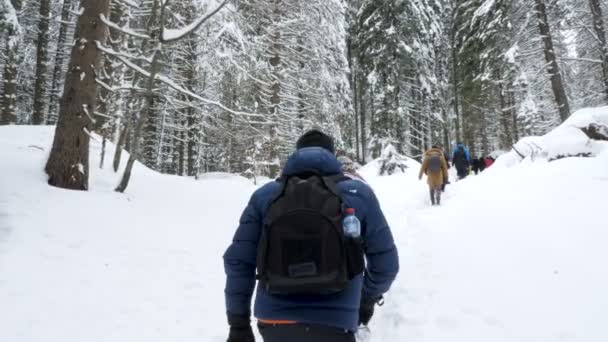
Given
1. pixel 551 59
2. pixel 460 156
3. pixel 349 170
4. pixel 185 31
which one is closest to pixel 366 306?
pixel 349 170

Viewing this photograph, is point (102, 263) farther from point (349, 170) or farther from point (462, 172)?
point (462, 172)

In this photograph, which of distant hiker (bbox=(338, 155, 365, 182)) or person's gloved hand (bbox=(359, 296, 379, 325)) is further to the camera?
distant hiker (bbox=(338, 155, 365, 182))

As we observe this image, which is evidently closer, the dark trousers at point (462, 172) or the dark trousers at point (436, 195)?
the dark trousers at point (436, 195)

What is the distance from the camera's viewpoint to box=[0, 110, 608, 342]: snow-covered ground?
3.58m

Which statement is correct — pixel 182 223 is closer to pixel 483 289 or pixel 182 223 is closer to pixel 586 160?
pixel 483 289

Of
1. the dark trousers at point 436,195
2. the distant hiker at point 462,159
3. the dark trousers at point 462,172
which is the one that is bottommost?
the dark trousers at point 436,195

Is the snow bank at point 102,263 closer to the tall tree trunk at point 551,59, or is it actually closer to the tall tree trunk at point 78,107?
the tall tree trunk at point 78,107

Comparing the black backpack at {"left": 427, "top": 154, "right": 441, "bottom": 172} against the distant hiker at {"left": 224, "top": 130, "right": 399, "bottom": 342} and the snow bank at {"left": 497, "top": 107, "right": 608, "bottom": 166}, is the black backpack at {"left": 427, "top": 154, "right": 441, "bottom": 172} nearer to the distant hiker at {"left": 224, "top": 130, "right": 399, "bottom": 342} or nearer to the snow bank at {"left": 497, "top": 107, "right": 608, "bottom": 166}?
the snow bank at {"left": 497, "top": 107, "right": 608, "bottom": 166}

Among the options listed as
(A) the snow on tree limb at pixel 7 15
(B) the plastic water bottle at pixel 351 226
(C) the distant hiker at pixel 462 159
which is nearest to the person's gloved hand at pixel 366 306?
(B) the plastic water bottle at pixel 351 226

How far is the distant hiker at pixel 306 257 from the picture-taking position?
170 cm

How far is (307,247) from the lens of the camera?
1.71m

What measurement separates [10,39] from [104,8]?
9.71m

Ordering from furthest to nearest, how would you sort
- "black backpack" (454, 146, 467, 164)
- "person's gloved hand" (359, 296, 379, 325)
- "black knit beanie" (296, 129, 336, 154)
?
"black backpack" (454, 146, 467, 164), "person's gloved hand" (359, 296, 379, 325), "black knit beanie" (296, 129, 336, 154)

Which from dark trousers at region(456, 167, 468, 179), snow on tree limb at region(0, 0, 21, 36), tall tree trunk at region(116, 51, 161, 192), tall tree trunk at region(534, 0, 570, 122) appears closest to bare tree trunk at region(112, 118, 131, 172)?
tall tree trunk at region(116, 51, 161, 192)
